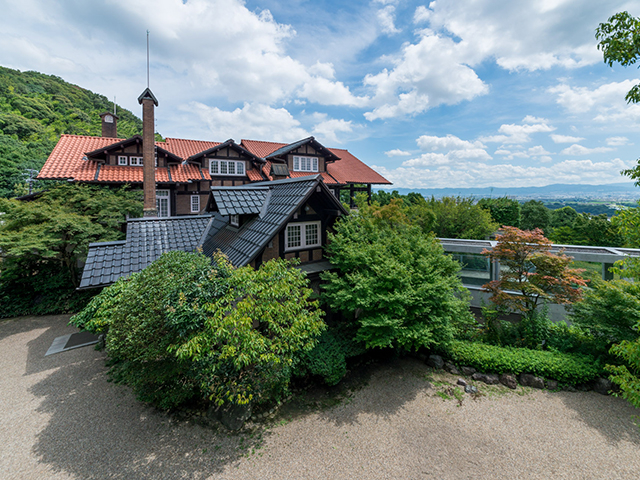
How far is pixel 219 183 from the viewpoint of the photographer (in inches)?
Answer: 1003

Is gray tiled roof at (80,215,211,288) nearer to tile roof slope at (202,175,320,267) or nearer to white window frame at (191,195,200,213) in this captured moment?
tile roof slope at (202,175,320,267)

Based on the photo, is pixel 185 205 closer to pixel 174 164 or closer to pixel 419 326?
pixel 174 164

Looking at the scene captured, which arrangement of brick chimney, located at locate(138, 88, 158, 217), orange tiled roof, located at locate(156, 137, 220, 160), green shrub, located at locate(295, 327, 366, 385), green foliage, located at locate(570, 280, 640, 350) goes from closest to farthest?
green foliage, located at locate(570, 280, 640, 350) → green shrub, located at locate(295, 327, 366, 385) → brick chimney, located at locate(138, 88, 158, 217) → orange tiled roof, located at locate(156, 137, 220, 160)

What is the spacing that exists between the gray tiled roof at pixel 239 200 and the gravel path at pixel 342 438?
7320 mm

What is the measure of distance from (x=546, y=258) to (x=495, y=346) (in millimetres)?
4050

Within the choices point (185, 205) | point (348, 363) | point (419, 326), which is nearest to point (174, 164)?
point (185, 205)

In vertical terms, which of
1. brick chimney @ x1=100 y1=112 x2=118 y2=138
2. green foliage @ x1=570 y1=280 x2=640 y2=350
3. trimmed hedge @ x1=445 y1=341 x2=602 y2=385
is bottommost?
trimmed hedge @ x1=445 y1=341 x2=602 y2=385

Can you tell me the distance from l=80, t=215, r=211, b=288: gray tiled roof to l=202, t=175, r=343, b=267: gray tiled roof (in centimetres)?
131

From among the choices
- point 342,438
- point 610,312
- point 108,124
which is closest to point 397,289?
point 342,438

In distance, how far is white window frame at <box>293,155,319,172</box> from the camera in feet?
96.3

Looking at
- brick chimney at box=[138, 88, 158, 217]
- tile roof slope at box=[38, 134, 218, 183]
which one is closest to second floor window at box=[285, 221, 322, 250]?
brick chimney at box=[138, 88, 158, 217]

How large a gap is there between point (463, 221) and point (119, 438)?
2496 centimetres

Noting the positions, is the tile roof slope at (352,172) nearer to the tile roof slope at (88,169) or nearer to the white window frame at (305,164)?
the white window frame at (305,164)

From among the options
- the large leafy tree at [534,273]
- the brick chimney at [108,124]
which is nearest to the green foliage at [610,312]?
the large leafy tree at [534,273]
